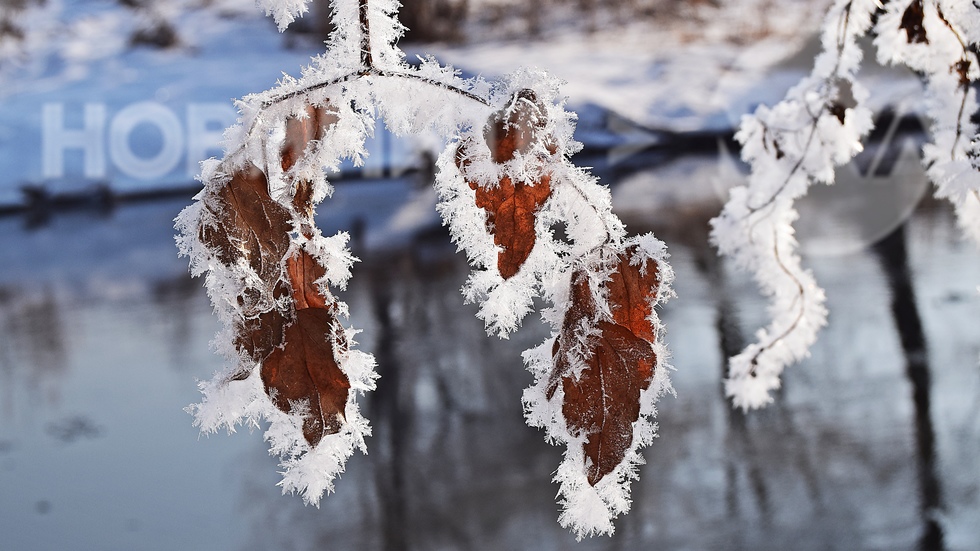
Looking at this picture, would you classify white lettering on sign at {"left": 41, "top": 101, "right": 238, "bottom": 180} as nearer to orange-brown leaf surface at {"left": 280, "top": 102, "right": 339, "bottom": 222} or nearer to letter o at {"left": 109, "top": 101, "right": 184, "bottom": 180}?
letter o at {"left": 109, "top": 101, "right": 184, "bottom": 180}

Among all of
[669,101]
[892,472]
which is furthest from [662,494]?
[669,101]

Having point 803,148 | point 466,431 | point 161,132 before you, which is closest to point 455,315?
point 466,431

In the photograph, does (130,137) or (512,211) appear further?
(130,137)

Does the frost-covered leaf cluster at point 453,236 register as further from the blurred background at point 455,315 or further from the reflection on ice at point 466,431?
the reflection on ice at point 466,431

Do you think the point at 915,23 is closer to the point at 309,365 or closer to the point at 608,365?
the point at 608,365

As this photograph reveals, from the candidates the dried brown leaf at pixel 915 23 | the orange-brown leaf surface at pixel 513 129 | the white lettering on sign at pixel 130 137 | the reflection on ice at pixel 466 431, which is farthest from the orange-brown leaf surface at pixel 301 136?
the white lettering on sign at pixel 130 137

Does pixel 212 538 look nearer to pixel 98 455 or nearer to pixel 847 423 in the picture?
pixel 98 455
